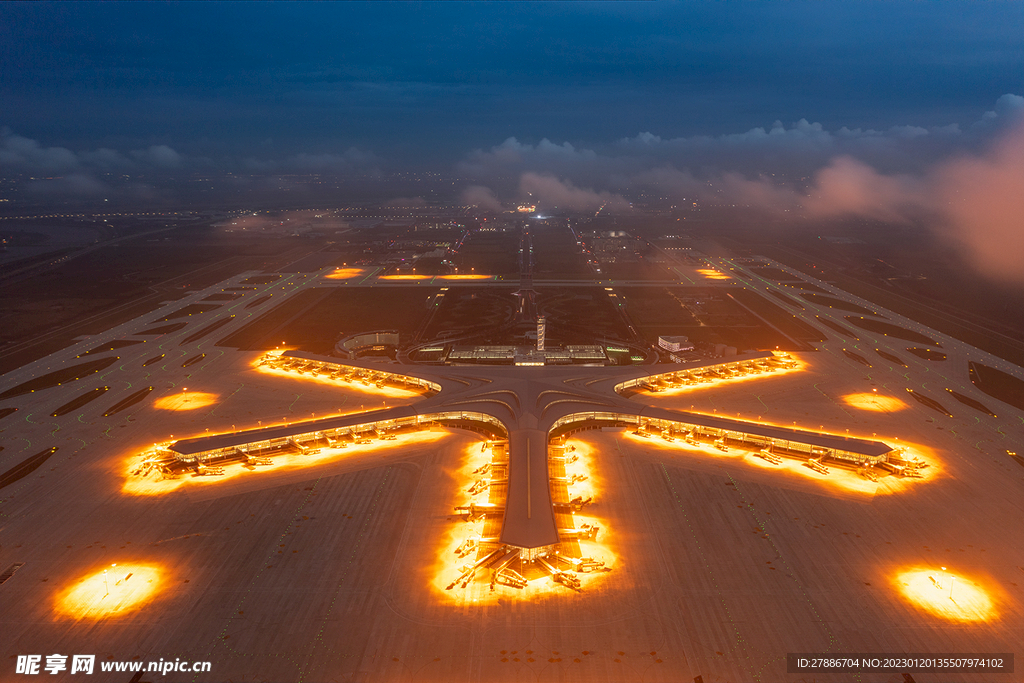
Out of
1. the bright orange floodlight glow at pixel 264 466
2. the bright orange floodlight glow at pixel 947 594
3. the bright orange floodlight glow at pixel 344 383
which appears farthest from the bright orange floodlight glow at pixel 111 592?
the bright orange floodlight glow at pixel 947 594

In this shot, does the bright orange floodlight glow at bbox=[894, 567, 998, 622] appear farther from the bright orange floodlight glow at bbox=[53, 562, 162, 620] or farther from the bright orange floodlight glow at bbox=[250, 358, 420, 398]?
the bright orange floodlight glow at bbox=[250, 358, 420, 398]

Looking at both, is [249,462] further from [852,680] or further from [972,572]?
[972,572]

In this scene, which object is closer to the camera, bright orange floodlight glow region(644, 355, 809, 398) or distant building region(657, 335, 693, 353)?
bright orange floodlight glow region(644, 355, 809, 398)

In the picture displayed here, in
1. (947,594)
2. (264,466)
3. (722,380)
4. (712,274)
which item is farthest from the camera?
(712,274)

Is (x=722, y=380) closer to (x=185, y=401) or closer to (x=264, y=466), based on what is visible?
(x=264, y=466)

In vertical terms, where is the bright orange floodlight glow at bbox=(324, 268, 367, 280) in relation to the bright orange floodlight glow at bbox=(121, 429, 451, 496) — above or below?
above

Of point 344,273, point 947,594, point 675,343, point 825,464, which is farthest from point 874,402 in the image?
point 344,273

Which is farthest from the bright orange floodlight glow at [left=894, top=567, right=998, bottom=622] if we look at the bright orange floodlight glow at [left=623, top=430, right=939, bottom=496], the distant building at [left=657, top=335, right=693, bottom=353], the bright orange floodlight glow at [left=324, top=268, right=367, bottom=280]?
the bright orange floodlight glow at [left=324, top=268, right=367, bottom=280]
